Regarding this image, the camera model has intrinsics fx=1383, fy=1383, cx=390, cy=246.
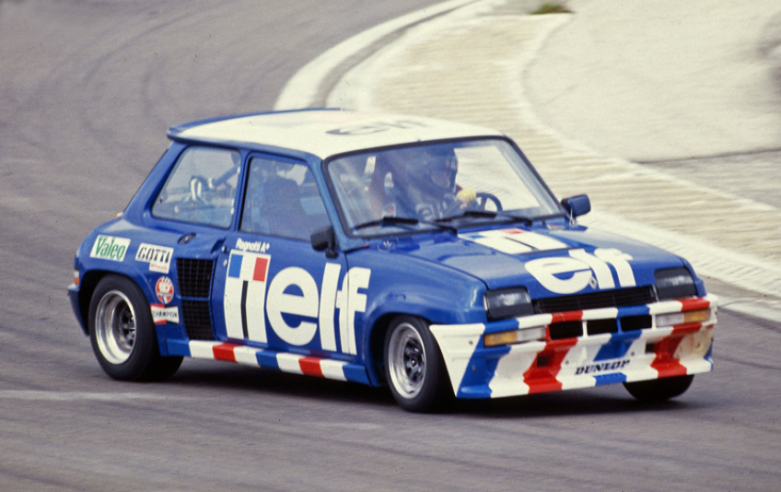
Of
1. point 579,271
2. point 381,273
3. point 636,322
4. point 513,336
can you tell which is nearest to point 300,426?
point 381,273

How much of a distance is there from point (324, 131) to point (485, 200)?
109cm

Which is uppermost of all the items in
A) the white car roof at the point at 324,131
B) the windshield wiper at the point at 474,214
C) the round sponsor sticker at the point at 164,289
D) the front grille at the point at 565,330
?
the white car roof at the point at 324,131

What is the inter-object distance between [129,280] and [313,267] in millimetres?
1688

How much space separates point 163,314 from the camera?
848 centimetres

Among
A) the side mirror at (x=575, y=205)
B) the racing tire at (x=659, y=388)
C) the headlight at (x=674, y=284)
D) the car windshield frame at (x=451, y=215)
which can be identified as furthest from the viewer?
the side mirror at (x=575, y=205)

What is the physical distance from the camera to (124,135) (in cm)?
1825

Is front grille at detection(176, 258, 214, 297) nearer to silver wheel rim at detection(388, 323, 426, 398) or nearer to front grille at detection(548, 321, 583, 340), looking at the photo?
silver wheel rim at detection(388, 323, 426, 398)

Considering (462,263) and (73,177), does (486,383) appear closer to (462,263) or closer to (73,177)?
(462,263)

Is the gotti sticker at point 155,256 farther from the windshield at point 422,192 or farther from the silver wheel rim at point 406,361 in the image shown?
the silver wheel rim at point 406,361

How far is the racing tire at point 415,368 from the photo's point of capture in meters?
6.87

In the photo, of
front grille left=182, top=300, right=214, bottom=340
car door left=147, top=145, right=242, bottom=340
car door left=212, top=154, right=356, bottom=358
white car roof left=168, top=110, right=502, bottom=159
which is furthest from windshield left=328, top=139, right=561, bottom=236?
front grille left=182, top=300, right=214, bottom=340

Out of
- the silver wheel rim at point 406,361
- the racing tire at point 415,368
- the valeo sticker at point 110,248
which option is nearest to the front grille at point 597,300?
the racing tire at point 415,368

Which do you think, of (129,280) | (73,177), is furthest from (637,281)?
(73,177)

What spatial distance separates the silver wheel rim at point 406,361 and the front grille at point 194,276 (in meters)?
1.51
